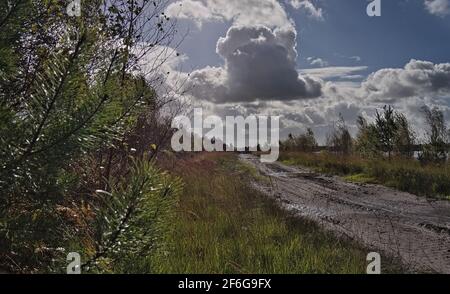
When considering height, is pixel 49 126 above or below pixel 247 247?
above

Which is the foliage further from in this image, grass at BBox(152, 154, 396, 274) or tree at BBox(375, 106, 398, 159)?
grass at BBox(152, 154, 396, 274)

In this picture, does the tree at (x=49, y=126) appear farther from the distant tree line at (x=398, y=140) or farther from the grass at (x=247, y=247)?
the distant tree line at (x=398, y=140)

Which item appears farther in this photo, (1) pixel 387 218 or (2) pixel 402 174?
(2) pixel 402 174

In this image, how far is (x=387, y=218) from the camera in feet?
25.1

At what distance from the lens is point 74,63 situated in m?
1.48

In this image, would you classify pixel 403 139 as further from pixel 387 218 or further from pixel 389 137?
pixel 387 218

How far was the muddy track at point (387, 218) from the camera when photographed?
5199mm

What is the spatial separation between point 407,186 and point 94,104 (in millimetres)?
12353

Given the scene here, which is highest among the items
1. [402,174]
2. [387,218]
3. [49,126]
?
[49,126]

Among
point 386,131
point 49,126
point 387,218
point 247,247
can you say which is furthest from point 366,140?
point 49,126

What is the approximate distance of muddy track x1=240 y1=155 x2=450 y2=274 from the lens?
17.1ft

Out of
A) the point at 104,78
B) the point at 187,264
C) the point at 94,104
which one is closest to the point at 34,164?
the point at 94,104

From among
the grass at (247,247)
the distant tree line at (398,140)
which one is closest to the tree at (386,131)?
the distant tree line at (398,140)

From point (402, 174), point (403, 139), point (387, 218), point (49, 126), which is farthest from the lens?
point (403, 139)
